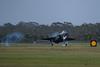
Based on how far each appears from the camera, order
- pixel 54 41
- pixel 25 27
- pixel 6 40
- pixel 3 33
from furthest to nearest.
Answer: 1. pixel 25 27
2. pixel 3 33
3. pixel 6 40
4. pixel 54 41

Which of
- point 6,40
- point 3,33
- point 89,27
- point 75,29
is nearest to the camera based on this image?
point 6,40

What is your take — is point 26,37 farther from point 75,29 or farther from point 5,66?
point 5,66

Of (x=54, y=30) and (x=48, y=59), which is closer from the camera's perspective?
(x=48, y=59)

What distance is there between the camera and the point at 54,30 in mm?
142125

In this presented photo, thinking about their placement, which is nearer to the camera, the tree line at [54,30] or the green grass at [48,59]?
the green grass at [48,59]

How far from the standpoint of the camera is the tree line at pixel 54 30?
12237 cm

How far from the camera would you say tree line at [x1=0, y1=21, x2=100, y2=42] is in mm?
Result: 122369

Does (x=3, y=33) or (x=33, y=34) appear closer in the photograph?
(x=3, y=33)

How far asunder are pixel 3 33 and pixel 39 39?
9.92 m

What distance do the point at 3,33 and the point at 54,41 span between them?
28701 mm

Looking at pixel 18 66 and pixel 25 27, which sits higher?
pixel 25 27

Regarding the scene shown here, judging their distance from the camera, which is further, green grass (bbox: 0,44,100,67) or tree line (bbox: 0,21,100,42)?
tree line (bbox: 0,21,100,42)

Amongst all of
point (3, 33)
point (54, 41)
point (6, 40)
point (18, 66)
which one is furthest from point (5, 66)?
point (3, 33)

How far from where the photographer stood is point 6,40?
352 ft
